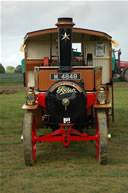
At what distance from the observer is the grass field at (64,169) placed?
179 inches

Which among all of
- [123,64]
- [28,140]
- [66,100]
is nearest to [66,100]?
[66,100]

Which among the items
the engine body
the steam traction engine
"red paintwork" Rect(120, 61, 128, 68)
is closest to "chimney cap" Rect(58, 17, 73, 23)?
the steam traction engine

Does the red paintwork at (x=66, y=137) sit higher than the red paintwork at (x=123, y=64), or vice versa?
the red paintwork at (x=123, y=64)

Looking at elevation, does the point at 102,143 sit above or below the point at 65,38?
below

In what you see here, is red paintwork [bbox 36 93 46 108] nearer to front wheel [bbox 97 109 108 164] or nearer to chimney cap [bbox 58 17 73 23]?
front wheel [bbox 97 109 108 164]

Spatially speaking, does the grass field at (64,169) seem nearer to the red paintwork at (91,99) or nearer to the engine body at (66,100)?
the engine body at (66,100)

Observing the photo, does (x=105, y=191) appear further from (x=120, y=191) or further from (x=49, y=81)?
(x=49, y=81)

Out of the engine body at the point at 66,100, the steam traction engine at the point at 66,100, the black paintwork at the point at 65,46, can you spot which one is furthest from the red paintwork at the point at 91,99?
the black paintwork at the point at 65,46

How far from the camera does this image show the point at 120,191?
4.37 m

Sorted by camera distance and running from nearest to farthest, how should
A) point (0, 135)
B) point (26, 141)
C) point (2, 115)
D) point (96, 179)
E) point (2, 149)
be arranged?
point (96, 179), point (26, 141), point (2, 149), point (0, 135), point (2, 115)

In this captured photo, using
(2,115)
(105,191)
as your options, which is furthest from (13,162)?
(2,115)

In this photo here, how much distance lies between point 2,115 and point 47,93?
19.8ft

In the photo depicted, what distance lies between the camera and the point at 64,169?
5.37m

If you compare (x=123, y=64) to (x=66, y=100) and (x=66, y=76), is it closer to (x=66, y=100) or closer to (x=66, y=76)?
(x=66, y=76)
